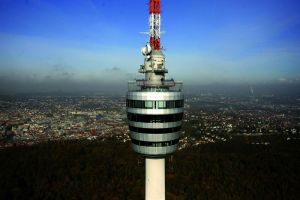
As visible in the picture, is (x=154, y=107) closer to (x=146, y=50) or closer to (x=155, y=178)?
(x=146, y=50)

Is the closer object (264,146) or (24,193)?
(24,193)

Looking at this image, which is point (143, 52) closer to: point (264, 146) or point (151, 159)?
point (151, 159)

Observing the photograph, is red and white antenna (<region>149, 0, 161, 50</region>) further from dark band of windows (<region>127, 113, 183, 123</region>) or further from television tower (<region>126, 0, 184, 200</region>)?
dark band of windows (<region>127, 113, 183, 123</region>)

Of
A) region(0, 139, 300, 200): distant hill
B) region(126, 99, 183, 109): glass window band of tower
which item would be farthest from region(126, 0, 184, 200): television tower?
region(0, 139, 300, 200): distant hill

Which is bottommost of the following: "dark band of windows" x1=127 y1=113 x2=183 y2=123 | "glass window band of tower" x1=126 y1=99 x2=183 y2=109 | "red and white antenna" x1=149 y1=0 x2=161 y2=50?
"dark band of windows" x1=127 y1=113 x2=183 y2=123

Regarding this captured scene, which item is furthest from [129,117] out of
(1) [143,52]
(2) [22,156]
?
(2) [22,156]

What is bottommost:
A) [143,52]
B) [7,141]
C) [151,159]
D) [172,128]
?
[7,141]
